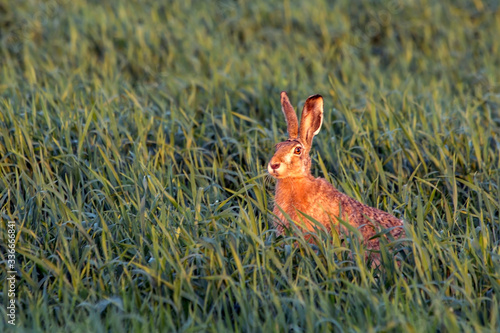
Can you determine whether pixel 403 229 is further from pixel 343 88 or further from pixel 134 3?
pixel 134 3

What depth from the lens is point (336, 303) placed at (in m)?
3.15

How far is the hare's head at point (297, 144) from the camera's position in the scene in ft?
13.3

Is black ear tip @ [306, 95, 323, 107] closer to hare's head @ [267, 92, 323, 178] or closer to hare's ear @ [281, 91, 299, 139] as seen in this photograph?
hare's head @ [267, 92, 323, 178]

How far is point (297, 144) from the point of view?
414cm

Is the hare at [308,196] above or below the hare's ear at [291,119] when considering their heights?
below

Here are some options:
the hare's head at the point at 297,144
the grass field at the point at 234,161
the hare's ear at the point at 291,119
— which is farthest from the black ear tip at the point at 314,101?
the grass field at the point at 234,161

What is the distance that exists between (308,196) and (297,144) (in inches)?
12.6

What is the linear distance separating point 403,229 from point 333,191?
0.54m

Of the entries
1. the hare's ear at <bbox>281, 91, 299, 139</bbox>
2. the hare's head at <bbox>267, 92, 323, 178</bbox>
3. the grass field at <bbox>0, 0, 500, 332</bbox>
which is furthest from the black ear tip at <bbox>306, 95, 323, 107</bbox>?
the grass field at <bbox>0, 0, 500, 332</bbox>

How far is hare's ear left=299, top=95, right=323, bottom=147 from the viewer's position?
4.26 m

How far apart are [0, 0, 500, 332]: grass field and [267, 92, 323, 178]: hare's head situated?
0.22 metres

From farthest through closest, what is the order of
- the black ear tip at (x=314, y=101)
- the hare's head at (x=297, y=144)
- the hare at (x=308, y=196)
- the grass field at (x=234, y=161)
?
the black ear tip at (x=314, y=101) → the hare's head at (x=297, y=144) → the hare at (x=308, y=196) → the grass field at (x=234, y=161)

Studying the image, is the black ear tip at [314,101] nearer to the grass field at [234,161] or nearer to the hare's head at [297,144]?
the hare's head at [297,144]

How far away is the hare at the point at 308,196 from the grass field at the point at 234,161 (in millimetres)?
137
